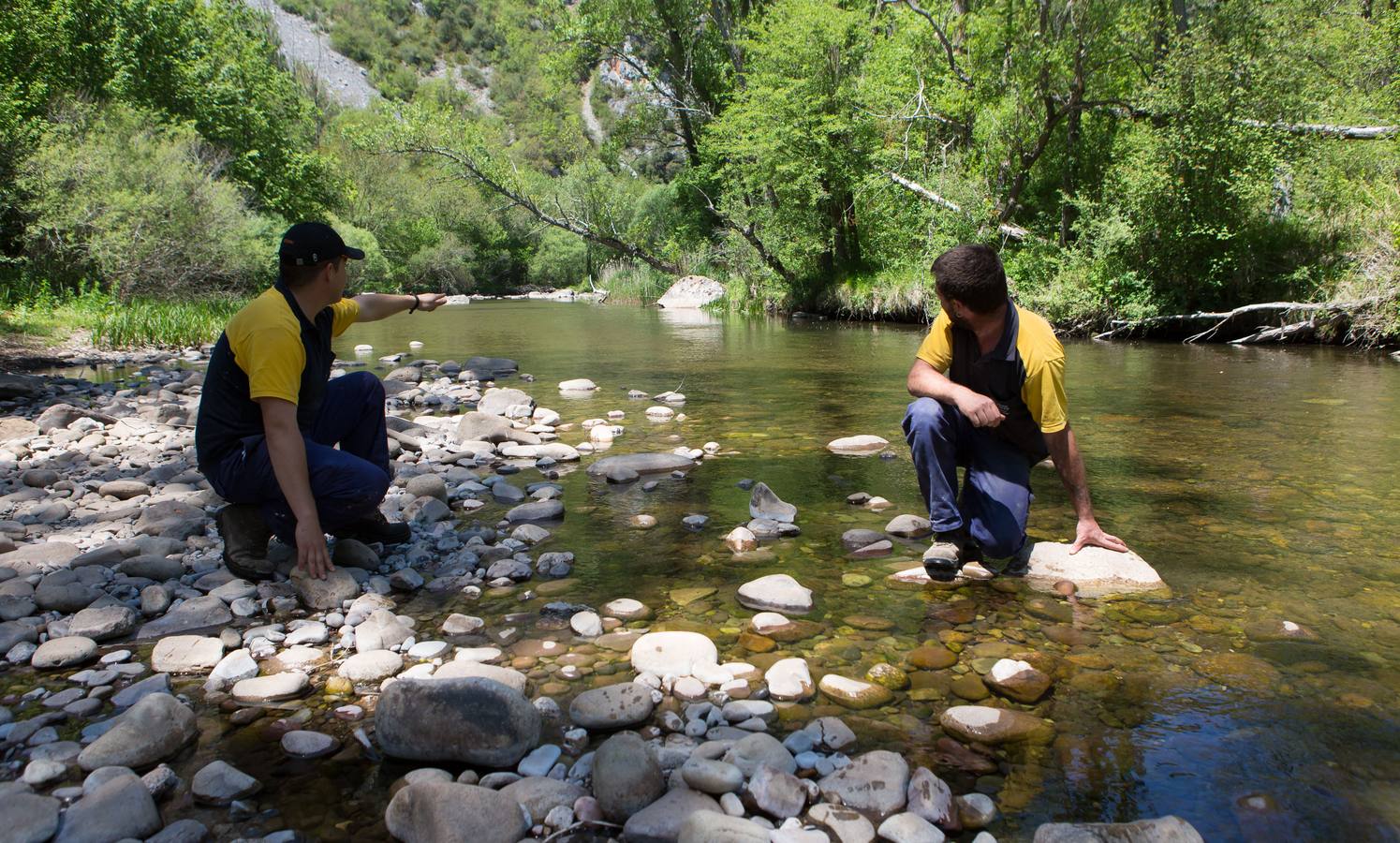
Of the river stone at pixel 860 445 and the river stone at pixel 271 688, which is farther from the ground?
the river stone at pixel 860 445

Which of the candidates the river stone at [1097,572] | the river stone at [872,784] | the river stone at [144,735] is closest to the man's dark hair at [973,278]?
the river stone at [1097,572]

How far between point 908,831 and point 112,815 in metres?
2.00

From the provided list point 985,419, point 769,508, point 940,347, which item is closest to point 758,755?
point 985,419

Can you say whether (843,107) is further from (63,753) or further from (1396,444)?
(63,753)

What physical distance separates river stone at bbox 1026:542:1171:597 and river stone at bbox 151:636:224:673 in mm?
3407

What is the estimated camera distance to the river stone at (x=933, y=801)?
7.32ft

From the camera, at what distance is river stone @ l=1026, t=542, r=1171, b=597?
3785 millimetres

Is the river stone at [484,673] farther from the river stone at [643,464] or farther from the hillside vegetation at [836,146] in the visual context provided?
the hillside vegetation at [836,146]

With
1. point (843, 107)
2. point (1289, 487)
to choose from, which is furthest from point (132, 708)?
point (843, 107)

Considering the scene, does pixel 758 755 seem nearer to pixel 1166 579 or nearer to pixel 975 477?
pixel 975 477

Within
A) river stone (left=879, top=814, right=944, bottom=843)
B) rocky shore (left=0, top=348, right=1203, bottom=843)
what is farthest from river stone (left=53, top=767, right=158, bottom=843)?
river stone (left=879, top=814, right=944, bottom=843)

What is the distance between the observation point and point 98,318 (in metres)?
15.1

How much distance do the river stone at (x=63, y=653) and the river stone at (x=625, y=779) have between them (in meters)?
2.12

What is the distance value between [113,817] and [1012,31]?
19140 mm
